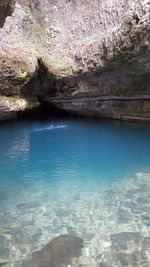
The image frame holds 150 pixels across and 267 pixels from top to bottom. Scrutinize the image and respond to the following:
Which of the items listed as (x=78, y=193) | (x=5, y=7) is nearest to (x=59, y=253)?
(x=78, y=193)

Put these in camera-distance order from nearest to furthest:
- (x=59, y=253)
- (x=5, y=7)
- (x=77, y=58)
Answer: (x=59, y=253) < (x=5, y=7) < (x=77, y=58)

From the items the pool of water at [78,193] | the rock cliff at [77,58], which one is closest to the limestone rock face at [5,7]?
the pool of water at [78,193]

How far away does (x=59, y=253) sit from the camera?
4.48m

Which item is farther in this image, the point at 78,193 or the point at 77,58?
the point at 77,58

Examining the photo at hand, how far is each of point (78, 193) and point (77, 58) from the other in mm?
10108

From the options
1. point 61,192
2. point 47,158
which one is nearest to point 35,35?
point 47,158

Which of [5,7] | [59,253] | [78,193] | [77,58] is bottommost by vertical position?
[59,253]

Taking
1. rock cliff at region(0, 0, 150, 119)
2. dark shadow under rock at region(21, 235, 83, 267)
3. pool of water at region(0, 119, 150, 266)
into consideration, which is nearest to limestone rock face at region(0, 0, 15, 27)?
pool of water at region(0, 119, 150, 266)

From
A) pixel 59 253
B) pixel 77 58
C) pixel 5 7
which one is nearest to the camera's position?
pixel 59 253

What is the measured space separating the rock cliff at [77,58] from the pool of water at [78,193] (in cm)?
313

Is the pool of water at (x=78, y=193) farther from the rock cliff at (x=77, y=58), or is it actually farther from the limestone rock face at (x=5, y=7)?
the limestone rock face at (x=5, y=7)

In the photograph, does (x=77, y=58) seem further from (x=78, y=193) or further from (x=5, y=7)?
(x=78, y=193)

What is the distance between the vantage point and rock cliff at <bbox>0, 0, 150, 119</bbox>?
1280cm

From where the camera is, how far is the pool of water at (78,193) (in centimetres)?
484
